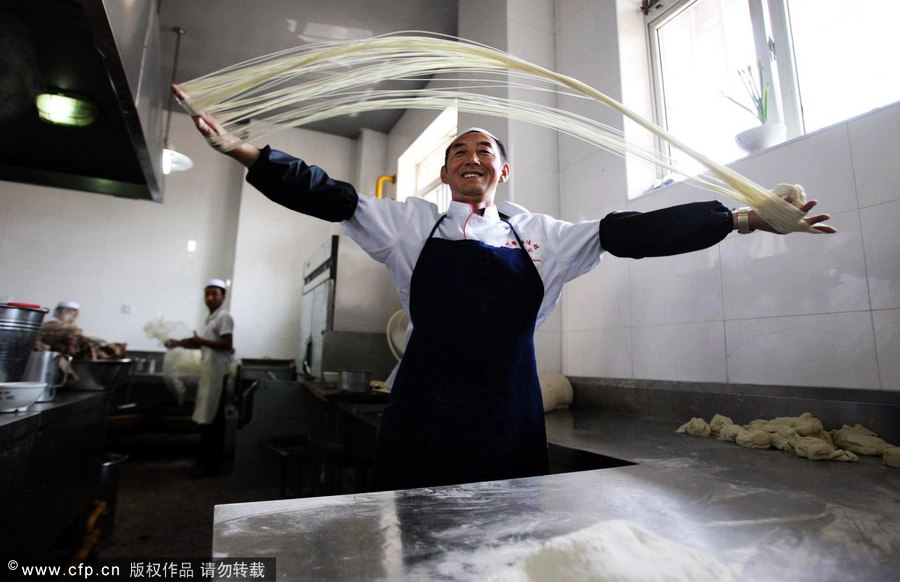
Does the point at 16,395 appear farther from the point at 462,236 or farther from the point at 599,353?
the point at 599,353

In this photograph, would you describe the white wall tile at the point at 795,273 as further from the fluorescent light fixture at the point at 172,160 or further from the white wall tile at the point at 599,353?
the fluorescent light fixture at the point at 172,160

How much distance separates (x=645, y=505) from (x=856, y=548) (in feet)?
0.73

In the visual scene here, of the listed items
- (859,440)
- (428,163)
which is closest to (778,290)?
(859,440)

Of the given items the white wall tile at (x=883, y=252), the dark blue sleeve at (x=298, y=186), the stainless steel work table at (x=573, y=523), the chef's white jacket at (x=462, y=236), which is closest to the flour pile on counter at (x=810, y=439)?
the stainless steel work table at (x=573, y=523)

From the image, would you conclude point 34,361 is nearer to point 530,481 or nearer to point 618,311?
point 530,481

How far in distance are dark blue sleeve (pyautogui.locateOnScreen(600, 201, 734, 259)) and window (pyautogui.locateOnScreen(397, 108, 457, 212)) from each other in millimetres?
2477

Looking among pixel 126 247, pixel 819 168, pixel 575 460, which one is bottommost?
pixel 575 460

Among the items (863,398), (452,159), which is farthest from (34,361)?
(863,398)

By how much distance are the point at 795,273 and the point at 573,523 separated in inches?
52.6

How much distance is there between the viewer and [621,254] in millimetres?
1189

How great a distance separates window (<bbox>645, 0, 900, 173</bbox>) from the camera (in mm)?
1463

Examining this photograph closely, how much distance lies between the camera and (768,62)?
66.8 inches

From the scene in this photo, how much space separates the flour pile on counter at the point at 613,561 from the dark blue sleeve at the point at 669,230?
0.77m

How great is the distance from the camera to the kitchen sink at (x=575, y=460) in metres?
1.09
